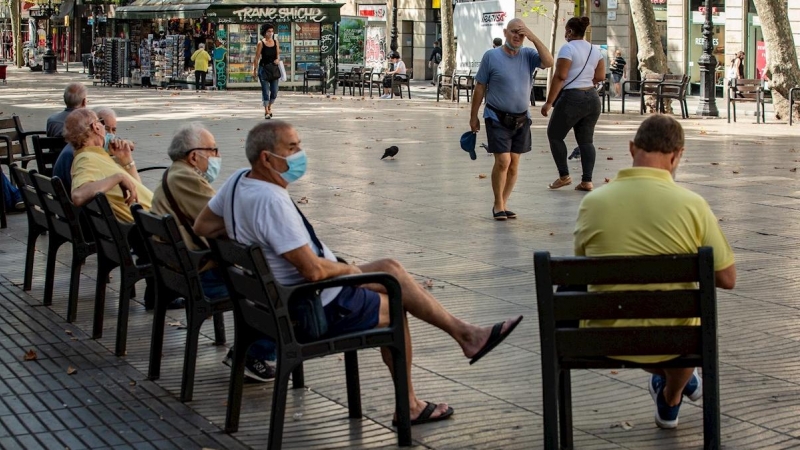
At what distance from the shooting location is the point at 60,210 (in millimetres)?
7781

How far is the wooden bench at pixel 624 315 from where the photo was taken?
461cm

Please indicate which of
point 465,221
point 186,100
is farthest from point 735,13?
point 465,221

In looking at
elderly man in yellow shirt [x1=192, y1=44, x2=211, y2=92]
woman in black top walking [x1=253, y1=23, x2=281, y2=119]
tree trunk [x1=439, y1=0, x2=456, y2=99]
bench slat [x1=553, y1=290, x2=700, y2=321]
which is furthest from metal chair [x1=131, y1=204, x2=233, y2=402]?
elderly man in yellow shirt [x1=192, y1=44, x2=211, y2=92]

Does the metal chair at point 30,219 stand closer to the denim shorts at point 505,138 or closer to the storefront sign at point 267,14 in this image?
the denim shorts at point 505,138

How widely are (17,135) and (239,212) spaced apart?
814 cm

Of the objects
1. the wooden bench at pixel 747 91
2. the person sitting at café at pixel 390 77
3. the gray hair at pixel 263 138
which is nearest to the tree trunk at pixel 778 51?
the wooden bench at pixel 747 91

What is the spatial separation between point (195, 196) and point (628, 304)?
2.78m

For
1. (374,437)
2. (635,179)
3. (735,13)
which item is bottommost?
(374,437)

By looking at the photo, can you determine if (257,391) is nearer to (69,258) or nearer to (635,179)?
(635,179)

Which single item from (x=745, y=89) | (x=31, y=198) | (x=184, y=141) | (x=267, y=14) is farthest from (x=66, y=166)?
(x=267, y=14)

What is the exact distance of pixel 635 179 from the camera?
498 cm

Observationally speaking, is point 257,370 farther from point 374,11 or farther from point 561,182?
point 374,11

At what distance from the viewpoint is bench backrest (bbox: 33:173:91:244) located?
299 inches

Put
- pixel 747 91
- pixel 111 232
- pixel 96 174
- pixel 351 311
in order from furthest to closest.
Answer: pixel 747 91, pixel 96 174, pixel 111 232, pixel 351 311
